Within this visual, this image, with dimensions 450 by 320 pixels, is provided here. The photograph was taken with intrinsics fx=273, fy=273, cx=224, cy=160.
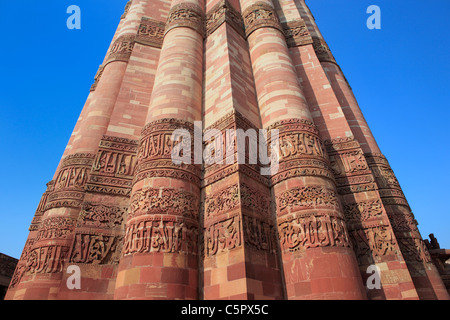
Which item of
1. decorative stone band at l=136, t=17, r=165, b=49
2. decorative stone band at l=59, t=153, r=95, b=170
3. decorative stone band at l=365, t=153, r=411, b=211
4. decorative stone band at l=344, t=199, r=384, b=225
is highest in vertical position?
decorative stone band at l=136, t=17, r=165, b=49

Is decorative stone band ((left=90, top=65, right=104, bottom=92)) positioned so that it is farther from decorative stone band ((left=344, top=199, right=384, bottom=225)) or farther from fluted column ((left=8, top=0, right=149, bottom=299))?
decorative stone band ((left=344, top=199, right=384, bottom=225))

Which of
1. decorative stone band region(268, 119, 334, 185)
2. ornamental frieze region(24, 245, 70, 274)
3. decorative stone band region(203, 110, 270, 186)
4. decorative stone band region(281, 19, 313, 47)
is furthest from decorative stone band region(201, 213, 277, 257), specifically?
decorative stone band region(281, 19, 313, 47)

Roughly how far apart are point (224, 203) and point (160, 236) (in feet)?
4.08

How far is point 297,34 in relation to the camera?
9844 millimetres

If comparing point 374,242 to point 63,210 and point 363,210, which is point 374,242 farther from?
point 63,210

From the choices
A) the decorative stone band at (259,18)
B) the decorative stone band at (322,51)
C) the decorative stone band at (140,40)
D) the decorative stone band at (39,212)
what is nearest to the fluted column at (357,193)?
the decorative stone band at (322,51)

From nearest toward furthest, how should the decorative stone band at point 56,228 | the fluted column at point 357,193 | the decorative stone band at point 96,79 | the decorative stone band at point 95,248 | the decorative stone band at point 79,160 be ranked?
the fluted column at point 357,193
the decorative stone band at point 95,248
the decorative stone band at point 56,228
the decorative stone band at point 79,160
the decorative stone band at point 96,79

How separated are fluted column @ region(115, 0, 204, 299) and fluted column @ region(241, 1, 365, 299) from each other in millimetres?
1649

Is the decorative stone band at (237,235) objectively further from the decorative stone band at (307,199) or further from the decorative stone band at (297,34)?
the decorative stone band at (297,34)

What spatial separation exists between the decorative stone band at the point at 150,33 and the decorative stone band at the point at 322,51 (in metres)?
5.85

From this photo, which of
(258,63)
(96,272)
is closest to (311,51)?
(258,63)

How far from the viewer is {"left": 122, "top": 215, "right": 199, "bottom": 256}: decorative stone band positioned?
4.53 m

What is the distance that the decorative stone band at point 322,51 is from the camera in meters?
10.1
